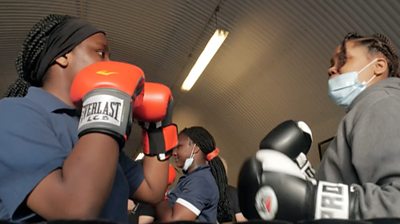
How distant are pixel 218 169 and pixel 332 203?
2923mm

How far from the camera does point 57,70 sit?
1.82m

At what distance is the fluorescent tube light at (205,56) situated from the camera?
861 cm

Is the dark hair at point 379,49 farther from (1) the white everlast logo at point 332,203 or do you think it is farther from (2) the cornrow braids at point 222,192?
(2) the cornrow braids at point 222,192

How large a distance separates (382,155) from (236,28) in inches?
289

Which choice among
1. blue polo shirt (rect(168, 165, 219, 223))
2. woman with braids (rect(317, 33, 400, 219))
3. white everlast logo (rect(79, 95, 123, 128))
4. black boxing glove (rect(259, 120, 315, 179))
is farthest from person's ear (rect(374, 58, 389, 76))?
blue polo shirt (rect(168, 165, 219, 223))

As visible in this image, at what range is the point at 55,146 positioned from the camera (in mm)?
1492

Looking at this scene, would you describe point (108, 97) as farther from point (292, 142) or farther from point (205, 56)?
point (205, 56)

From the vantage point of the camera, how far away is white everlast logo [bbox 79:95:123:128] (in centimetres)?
145

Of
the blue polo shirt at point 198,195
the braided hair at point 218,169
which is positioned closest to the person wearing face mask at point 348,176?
the blue polo shirt at point 198,195

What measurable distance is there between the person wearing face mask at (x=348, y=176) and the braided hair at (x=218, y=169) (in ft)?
6.84

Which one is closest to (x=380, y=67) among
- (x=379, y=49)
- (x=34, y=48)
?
(x=379, y=49)

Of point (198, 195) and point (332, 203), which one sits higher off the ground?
point (332, 203)

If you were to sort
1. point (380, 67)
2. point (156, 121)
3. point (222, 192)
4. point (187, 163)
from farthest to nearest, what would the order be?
point (222, 192) → point (187, 163) → point (380, 67) → point (156, 121)

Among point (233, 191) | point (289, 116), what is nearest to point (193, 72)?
point (289, 116)
